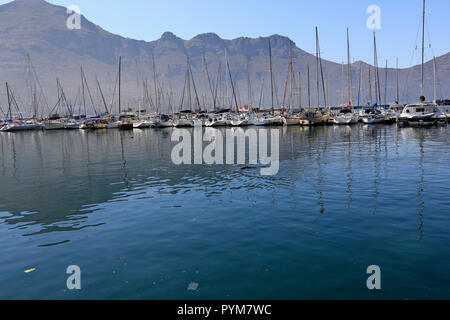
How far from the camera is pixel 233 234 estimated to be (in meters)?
11.2

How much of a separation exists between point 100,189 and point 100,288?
38.4 feet

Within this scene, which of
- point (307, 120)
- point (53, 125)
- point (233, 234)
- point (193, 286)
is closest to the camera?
point (193, 286)

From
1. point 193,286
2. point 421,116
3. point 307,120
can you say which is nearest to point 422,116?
point 421,116

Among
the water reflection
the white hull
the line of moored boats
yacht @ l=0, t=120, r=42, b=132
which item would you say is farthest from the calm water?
yacht @ l=0, t=120, r=42, b=132

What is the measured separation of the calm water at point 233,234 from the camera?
8.01 metres

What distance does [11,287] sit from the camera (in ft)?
27.3

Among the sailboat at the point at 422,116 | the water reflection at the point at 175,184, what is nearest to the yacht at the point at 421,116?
the sailboat at the point at 422,116

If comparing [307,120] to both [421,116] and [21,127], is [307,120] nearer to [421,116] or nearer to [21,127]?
[421,116]

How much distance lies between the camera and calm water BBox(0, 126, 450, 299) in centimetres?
801

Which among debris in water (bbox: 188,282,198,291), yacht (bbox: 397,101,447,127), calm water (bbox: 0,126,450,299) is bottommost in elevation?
debris in water (bbox: 188,282,198,291)

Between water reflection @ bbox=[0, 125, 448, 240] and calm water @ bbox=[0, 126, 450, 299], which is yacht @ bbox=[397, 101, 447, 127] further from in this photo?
calm water @ bbox=[0, 126, 450, 299]

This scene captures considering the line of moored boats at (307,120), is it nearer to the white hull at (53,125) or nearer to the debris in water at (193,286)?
the white hull at (53,125)

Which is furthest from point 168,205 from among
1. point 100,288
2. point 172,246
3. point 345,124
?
point 345,124
